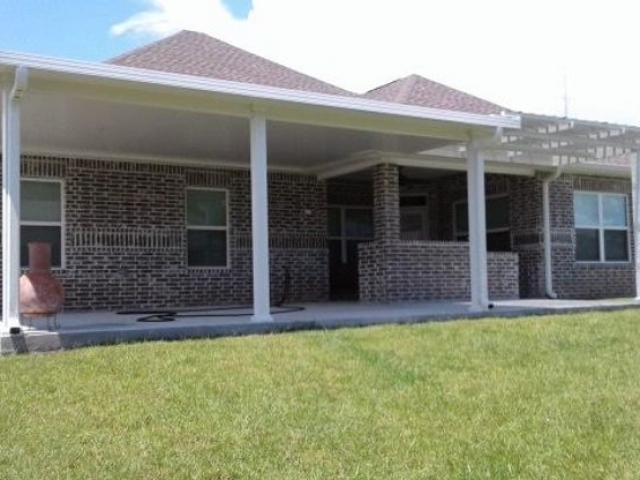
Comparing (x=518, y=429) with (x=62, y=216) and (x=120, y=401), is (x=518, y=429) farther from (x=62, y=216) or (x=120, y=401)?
(x=62, y=216)

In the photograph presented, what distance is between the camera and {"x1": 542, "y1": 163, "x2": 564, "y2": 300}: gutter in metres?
16.8

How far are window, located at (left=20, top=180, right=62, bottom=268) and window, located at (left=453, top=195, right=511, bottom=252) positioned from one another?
875 centimetres

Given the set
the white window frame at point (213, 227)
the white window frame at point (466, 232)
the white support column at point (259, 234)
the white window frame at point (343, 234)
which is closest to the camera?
the white support column at point (259, 234)

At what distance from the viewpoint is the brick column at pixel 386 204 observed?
49.9 ft

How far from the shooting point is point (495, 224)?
59.2ft

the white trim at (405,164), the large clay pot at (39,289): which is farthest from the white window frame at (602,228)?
the large clay pot at (39,289)

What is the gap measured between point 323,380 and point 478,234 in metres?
6.09

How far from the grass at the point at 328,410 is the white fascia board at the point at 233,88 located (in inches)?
118

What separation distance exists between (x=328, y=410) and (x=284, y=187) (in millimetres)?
10575

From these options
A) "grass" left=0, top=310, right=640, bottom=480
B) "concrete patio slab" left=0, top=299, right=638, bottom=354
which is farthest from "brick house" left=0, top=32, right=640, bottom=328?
"grass" left=0, top=310, right=640, bottom=480

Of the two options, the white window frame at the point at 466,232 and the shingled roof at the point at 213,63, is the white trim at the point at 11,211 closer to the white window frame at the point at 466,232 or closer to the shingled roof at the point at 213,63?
the shingled roof at the point at 213,63

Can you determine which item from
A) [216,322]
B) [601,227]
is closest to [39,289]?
[216,322]

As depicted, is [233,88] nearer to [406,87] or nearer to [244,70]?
[244,70]

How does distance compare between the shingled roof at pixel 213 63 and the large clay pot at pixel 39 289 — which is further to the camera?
the shingled roof at pixel 213 63
